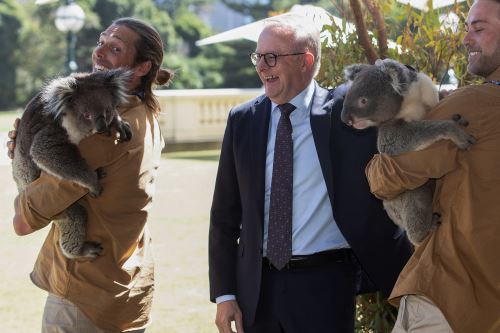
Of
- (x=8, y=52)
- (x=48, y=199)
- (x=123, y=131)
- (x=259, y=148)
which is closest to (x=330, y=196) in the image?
(x=259, y=148)

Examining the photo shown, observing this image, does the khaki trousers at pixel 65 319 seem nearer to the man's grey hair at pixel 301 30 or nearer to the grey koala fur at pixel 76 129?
the grey koala fur at pixel 76 129

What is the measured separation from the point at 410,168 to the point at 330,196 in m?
0.60

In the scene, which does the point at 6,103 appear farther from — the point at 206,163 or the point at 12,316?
the point at 12,316

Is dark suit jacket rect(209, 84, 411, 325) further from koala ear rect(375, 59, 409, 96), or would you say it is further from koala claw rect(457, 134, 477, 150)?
koala claw rect(457, 134, 477, 150)

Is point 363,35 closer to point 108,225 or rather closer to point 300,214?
point 300,214

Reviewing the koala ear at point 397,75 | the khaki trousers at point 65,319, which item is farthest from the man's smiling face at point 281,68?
the khaki trousers at point 65,319

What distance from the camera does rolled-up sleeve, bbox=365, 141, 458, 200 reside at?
2420 millimetres

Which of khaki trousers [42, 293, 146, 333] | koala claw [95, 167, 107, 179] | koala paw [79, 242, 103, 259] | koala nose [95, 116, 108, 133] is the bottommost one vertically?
khaki trousers [42, 293, 146, 333]

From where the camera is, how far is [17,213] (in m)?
3.01

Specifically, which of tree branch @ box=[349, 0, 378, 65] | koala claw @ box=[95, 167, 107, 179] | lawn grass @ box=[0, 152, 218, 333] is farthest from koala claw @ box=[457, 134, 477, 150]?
lawn grass @ box=[0, 152, 218, 333]

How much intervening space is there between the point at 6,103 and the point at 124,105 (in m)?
41.8

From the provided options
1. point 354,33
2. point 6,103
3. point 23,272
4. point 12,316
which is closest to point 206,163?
point 23,272

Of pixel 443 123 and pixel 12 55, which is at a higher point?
pixel 443 123

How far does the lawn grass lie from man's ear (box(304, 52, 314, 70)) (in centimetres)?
305
